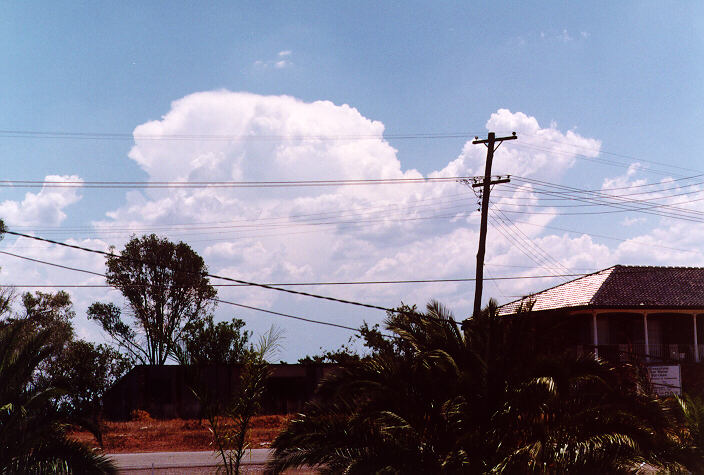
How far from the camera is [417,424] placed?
12609mm

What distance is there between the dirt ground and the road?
6.21 ft

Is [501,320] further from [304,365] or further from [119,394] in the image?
[119,394]

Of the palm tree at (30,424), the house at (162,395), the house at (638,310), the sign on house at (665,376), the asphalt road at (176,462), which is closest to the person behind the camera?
the palm tree at (30,424)

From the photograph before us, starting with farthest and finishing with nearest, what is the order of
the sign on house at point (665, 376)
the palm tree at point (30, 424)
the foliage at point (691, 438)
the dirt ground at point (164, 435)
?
the sign on house at point (665, 376), the dirt ground at point (164, 435), the foliage at point (691, 438), the palm tree at point (30, 424)

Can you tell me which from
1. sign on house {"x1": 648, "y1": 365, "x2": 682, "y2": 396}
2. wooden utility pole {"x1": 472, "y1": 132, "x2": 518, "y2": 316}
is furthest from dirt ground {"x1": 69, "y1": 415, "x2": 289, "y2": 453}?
sign on house {"x1": 648, "y1": 365, "x2": 682, "y2": 396}

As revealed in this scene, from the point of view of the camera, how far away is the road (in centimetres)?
2155

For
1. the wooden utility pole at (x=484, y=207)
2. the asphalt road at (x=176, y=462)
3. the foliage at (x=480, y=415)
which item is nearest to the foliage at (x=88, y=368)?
the asphalt road at (x=176, y=462)

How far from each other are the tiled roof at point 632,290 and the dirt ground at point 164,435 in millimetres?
12927

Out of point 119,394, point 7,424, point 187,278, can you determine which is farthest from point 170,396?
point 7,424

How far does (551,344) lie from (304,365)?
26633mm

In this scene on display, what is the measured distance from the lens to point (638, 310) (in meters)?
35.6

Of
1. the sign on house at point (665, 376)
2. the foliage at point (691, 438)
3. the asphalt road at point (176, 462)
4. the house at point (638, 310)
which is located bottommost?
the asphalt road at point (176, 462)

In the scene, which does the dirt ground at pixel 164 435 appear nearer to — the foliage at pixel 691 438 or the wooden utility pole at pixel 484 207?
the wooden utility pole at pixel 484 207

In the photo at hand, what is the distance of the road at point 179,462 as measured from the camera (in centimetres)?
2155
